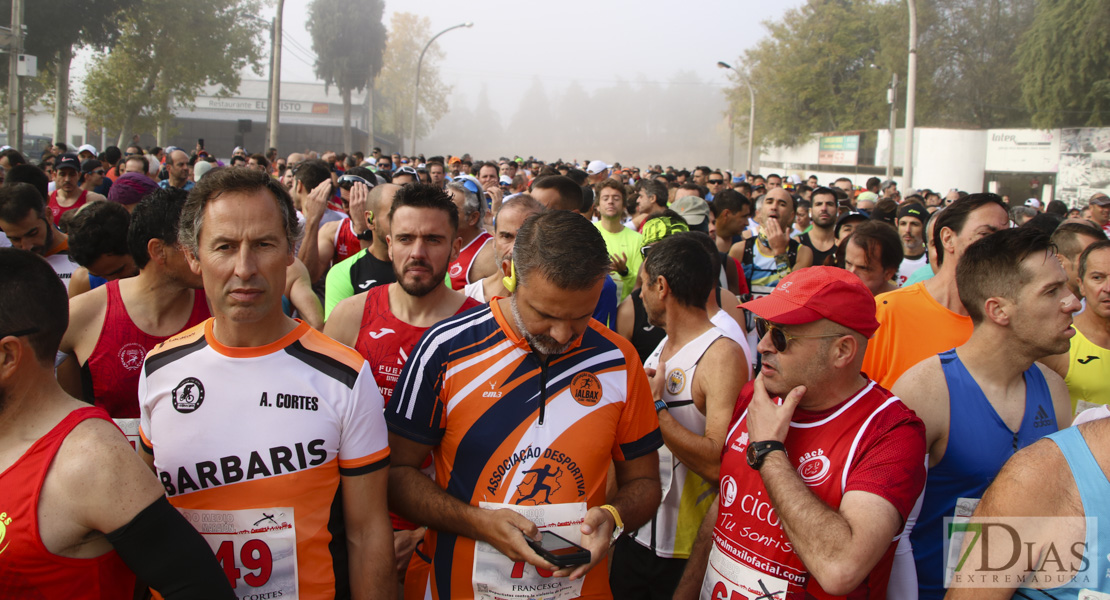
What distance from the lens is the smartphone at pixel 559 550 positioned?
2.18m

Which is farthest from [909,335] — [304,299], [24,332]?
[24,332]

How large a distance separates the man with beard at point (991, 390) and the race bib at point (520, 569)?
1371 millimetres

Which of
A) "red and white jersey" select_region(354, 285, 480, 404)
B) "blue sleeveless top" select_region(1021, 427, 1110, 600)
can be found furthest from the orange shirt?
"red and white jersey" select_region(354, 285, 480, 404)

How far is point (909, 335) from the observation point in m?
3.59

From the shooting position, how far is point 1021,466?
6.60 feet

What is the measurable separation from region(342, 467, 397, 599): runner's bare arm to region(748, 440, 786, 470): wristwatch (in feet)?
3.91

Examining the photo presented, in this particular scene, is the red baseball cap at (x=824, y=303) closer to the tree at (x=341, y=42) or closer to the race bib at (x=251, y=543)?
the race bib at (x=251, y=543)

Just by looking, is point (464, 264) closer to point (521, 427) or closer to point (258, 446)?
point (521, 427)

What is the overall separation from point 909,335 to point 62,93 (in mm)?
33454

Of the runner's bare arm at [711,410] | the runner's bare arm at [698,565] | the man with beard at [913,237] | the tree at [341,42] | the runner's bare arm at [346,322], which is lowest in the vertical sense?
the runner's bare arm at [698,565]

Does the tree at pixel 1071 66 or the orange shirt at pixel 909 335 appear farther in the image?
the tree at pixel 1071 66

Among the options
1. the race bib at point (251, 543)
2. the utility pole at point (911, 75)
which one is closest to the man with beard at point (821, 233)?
the race bib at point (251, 543)

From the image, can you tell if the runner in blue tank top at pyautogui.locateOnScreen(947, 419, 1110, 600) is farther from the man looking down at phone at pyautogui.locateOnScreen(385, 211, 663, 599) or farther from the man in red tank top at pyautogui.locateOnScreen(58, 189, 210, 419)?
the man in red tank top at pyautogui.locateOnScreen(58, 189, 210, 419)

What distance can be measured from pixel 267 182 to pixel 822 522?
80.1 inches
